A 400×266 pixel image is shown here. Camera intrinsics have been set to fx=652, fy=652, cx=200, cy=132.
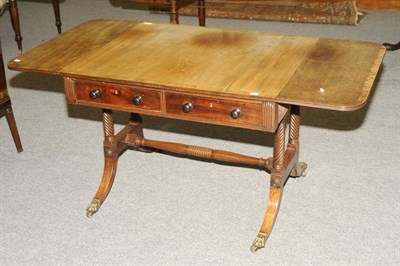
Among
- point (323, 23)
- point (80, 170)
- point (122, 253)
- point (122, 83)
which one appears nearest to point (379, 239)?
point (122, 253)

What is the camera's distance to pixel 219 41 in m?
3.27

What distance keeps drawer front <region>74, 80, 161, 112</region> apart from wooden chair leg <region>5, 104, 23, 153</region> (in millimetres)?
1021

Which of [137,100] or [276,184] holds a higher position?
[137,100]

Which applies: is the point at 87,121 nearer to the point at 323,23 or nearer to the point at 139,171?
the point at 139,171

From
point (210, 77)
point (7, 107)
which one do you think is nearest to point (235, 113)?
point (210, 77)

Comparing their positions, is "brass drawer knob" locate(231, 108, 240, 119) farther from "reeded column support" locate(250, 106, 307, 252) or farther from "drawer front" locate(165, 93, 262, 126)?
"reeded column support" locate(250, 106, 307, 252)

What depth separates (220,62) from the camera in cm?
297

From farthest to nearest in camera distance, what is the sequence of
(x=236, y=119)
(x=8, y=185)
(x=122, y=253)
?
(x=8, y=185) < (x=122, y=253) < (x=236, y=119)

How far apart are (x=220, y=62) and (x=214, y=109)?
0.32 metres

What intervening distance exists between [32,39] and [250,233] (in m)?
3.73

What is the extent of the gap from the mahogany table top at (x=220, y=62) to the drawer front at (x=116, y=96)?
0.06m

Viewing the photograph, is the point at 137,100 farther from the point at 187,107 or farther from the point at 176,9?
the point at 176,9

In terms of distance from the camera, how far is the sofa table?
2662mm

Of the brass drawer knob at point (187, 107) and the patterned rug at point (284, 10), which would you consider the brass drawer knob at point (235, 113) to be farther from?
the patterned rug at point (284, 10)
